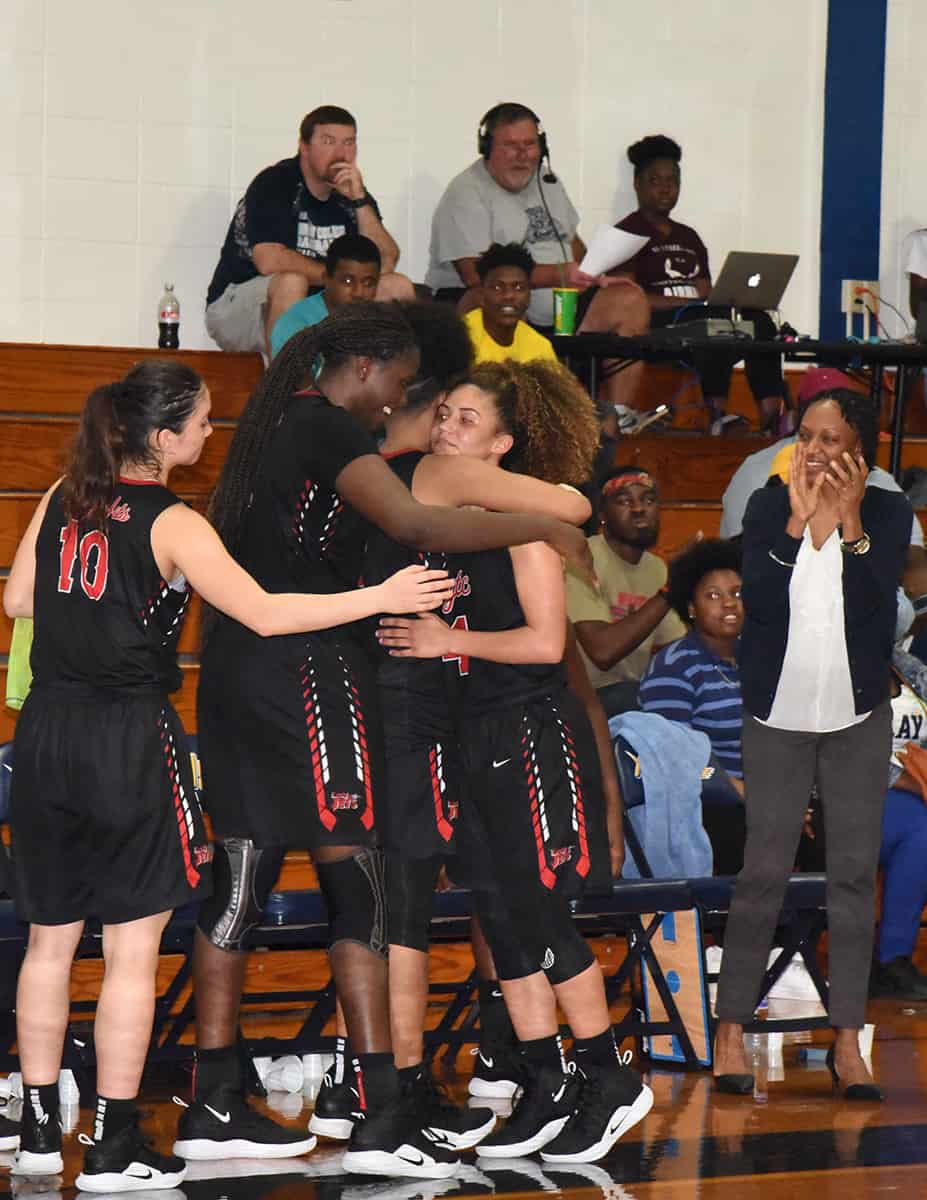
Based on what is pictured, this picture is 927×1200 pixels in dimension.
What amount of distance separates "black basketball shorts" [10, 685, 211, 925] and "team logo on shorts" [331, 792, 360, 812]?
262mm

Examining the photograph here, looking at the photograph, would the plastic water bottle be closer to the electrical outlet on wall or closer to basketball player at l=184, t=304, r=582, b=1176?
the electrical outlet on wall

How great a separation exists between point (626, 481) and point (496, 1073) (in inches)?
104

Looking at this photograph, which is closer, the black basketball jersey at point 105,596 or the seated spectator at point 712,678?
the black basketball jersey at point 105,596

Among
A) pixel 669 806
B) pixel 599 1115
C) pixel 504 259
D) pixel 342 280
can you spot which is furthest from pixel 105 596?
pixel 504 259

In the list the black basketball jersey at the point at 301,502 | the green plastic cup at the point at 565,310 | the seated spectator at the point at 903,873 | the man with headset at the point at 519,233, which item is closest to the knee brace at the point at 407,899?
the black basketball jersey at the point at 301,502

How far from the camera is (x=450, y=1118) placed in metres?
3.87

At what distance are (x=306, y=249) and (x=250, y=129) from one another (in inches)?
61.9

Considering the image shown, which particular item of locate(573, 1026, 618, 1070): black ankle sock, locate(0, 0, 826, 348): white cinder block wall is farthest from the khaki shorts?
locate(573, 1026, 618, 1070): black ankle sock

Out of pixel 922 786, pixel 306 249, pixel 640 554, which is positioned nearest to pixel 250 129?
pixel 306 249

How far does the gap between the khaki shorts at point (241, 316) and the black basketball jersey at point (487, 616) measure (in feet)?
12.2

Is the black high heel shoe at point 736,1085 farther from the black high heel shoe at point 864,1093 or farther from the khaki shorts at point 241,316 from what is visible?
the khaki shorts at point 241,316

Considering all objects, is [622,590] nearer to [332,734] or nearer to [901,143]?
[332,734]

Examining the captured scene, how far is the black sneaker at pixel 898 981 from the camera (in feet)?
17.9

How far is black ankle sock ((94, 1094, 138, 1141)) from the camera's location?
3406 mm
